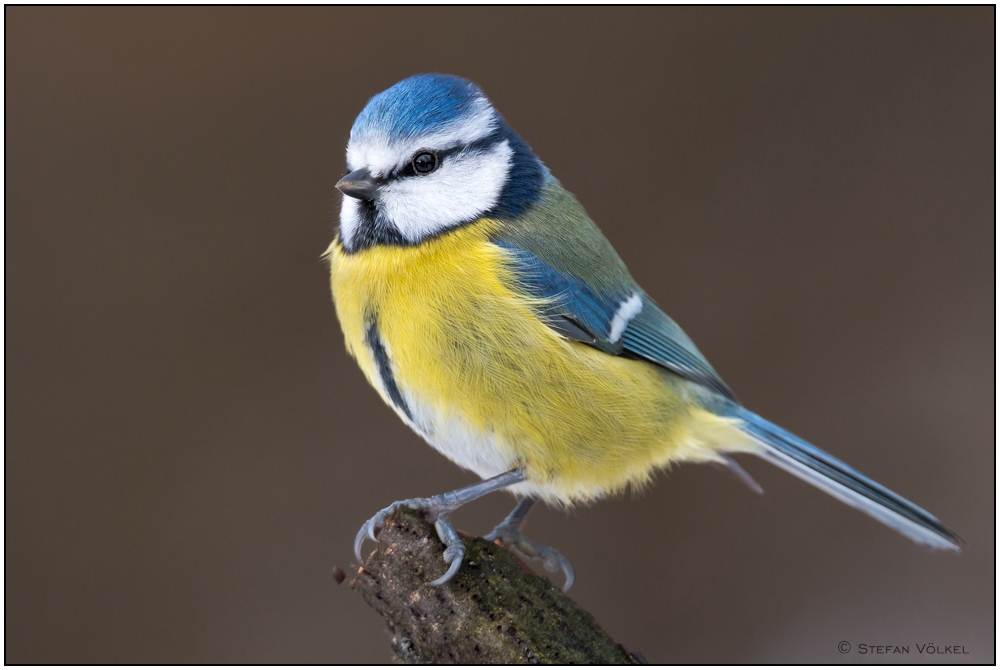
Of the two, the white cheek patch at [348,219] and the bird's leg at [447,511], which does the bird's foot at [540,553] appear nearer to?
the bird's leg at [447,511]

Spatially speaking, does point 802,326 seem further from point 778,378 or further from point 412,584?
point 412,584

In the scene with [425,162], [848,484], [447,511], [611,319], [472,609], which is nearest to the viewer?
[472,609]

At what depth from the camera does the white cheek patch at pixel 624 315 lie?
172 centimetres

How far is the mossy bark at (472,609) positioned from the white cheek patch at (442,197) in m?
0.54

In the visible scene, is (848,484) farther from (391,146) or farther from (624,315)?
(391,146)

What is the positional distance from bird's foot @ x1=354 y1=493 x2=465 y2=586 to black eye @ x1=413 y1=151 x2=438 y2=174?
0.59 m

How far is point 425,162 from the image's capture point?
5.26 ft

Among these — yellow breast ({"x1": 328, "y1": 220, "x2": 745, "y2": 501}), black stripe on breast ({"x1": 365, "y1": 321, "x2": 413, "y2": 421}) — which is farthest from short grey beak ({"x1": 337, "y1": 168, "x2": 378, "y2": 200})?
black stripe on breast ({"x1": 365, "y1": 321, "x2": 413, "y2": 421})

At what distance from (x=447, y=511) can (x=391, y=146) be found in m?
0.66

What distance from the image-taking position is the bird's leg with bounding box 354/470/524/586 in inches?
53.7

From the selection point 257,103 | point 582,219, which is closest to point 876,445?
point 582,219

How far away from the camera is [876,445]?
2855 millimetres

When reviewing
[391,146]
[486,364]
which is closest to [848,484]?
[486,364]

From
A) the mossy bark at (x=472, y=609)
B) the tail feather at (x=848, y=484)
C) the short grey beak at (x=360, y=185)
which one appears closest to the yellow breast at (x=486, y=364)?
the short grey beak at (x=360, y=185)
